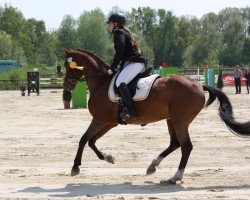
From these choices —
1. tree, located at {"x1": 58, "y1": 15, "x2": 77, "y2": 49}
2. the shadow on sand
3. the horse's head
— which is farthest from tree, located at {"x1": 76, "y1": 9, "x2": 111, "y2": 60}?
the shadow on sand

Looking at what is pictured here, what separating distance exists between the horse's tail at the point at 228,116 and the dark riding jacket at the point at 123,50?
1.28m

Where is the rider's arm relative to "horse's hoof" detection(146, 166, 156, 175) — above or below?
above

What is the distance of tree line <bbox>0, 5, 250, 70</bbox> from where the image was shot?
311 ft

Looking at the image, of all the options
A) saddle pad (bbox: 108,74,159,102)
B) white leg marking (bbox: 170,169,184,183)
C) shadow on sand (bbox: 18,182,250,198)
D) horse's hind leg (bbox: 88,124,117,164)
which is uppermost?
saddle pad (bbox: 108,74,159,102)

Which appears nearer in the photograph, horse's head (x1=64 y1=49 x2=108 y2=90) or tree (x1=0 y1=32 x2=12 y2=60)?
horse's head (x1=64 y1=49 x2=108 y2=90)

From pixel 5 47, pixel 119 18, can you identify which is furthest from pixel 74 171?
pixel 5 47

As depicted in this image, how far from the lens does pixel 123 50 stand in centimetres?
1035

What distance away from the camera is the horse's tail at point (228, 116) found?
10367 millimetres

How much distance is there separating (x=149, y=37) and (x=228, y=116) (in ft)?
332

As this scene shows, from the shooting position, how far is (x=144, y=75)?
10.6m

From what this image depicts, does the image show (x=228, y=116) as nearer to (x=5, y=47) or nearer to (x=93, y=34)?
(x=93, y=34)

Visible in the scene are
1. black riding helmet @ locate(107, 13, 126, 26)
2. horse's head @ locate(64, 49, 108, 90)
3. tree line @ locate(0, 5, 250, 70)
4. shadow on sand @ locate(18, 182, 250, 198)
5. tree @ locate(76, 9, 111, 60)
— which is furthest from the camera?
tree line @ locate(0, 5, 250, 70)

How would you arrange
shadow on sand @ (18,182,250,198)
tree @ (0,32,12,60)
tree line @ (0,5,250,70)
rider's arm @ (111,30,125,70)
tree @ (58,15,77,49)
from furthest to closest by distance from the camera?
tree @ (58,15,77,49), tree @ (0,32,12,60), tree line @ (0,5,250,70), rider's arm @ (111,30,125,70), shadow on sand @ (18,182,250,198)

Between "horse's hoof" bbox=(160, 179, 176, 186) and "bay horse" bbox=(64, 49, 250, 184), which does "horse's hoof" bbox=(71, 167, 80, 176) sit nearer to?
"bay horse" bbox=(64, 49, 250, 184)
